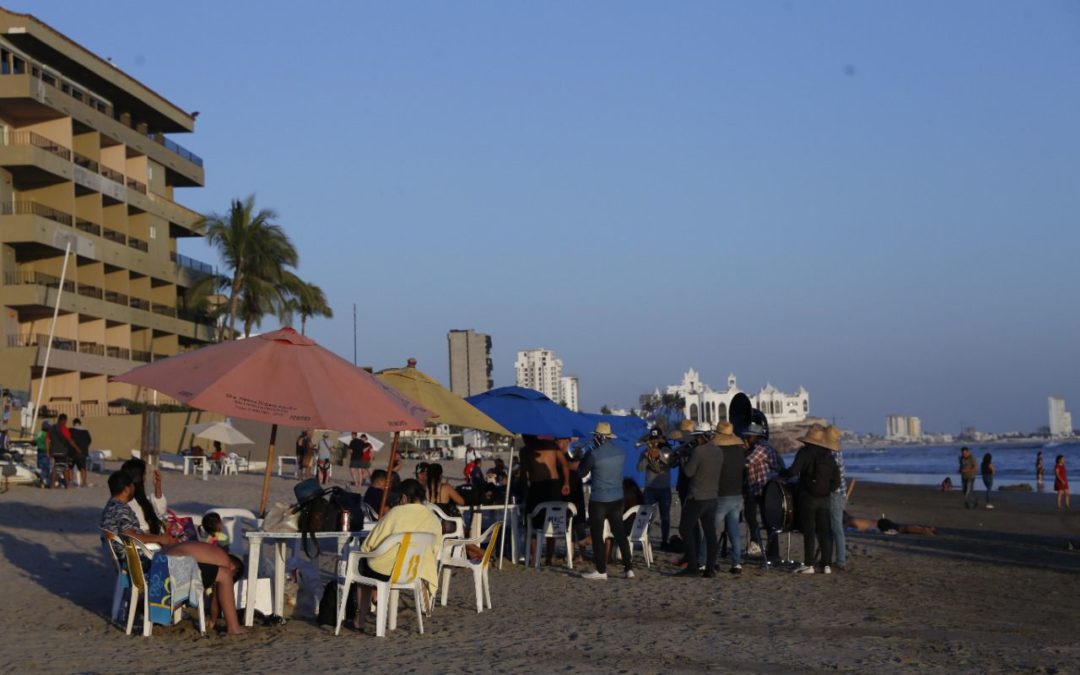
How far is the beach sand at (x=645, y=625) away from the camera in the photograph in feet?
28.6

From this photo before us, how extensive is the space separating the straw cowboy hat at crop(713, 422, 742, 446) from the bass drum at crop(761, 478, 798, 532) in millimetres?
762

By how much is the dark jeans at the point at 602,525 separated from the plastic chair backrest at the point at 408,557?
170 inches

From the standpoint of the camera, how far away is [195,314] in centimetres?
6153

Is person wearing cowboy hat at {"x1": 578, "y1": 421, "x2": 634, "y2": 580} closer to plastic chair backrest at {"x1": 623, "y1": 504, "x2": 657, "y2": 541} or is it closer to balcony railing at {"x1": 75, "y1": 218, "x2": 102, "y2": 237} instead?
plastic chair backrest at {"x1": 623, "y1": 504, "x2": 657, "y2": 541}

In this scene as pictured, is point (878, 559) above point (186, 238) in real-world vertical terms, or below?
below

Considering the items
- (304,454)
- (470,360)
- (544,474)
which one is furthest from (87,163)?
(470,360)

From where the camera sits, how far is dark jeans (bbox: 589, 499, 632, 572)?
46.6 feet

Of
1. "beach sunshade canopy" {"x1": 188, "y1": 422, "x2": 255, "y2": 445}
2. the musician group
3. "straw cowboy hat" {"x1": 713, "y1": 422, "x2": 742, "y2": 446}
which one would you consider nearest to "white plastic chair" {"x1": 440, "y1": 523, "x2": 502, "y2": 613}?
the musician group

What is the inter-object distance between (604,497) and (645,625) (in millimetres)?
3676

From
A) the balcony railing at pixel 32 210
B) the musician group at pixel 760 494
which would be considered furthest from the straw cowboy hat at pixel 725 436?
the balcony railing at pixel 32 210

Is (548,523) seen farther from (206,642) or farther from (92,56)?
(92,56)

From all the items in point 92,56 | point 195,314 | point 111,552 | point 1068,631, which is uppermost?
point 92,56

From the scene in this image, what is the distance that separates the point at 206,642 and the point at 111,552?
55.0 inches

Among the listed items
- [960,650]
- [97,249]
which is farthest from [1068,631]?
[97,249]
